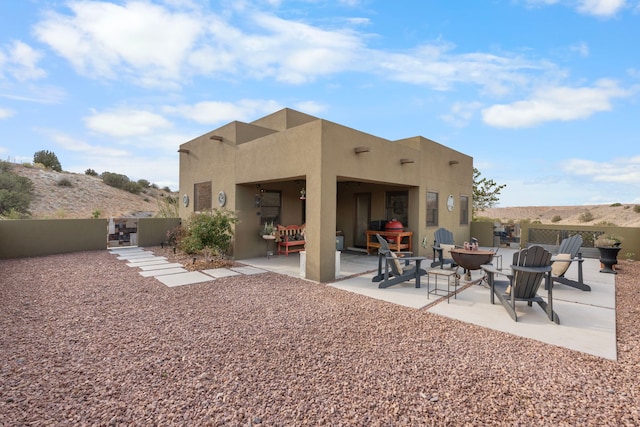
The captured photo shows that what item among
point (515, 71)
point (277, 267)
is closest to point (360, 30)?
point (515, 71)

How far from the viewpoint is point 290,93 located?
11.6m

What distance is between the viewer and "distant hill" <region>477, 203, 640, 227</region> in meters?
30.9

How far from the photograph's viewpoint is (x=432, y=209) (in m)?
10.6

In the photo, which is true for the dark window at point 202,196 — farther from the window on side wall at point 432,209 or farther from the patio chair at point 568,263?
the patio chair at point 568,263

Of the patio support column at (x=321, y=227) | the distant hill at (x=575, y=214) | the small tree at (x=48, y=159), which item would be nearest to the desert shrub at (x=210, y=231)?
the patio support column at (x=321, y=227)

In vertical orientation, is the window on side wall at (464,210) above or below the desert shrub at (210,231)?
above

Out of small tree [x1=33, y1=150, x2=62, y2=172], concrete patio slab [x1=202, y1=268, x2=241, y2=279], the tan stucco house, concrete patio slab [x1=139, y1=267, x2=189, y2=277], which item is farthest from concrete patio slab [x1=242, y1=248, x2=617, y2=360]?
small tree [x1=33, y1=150, x2=62, y2=172]

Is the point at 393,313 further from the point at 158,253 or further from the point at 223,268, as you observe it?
the point at 158,253

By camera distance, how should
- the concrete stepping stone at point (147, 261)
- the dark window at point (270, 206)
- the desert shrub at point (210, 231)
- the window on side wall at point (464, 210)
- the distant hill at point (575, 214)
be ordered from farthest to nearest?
the distant hill at point (575, 214)
the window on side wall at point (464, 210)
the dark window at point (270, 206)
the concrete stepping stone at point (147, 261)
the desert shrub at point (210, 231)

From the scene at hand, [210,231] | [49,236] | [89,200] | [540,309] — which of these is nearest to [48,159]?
[89,200]

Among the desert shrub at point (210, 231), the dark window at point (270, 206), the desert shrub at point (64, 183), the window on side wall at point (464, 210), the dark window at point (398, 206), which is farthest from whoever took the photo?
the desert shrub at point (64, 183)

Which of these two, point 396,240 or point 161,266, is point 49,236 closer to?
point 161,266

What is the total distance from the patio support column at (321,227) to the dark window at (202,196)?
5.22 metres

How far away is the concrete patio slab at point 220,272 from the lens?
6797 mm
